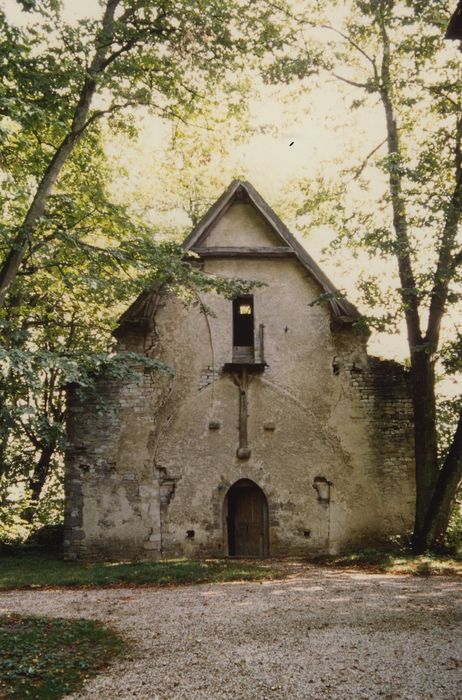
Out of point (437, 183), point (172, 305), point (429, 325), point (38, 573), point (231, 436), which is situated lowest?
point (38, 573)

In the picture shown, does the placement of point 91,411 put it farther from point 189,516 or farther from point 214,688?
point 214,688

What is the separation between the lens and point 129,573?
989cm

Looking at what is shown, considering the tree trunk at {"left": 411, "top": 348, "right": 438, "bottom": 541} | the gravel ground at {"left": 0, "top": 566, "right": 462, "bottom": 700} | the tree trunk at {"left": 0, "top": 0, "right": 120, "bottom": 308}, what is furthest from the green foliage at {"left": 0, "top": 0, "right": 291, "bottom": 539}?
the tree trunk at {"left": 411, "top": 348, "right": 438, "bottom": 541}

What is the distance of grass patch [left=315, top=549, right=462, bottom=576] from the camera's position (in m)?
9.38

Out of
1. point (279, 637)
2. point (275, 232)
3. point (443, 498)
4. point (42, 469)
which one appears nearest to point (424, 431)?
point (443, 498)

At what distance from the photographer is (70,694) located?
4.18 metres

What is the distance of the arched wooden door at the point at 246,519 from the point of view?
1247 cm

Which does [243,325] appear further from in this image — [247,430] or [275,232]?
[247,430]

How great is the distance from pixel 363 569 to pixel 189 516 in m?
4.00

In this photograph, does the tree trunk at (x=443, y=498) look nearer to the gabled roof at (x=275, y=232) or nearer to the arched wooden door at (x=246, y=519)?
the arched wooden door at (x=246, y=519)

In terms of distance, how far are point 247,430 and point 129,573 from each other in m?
4.17

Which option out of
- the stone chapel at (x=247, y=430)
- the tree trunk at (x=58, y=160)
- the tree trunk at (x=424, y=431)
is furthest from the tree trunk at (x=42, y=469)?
the tree trunk at (x=424, y=431)

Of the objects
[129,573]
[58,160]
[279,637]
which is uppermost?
[58,160]

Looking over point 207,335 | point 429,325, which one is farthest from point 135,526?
point 429,325
